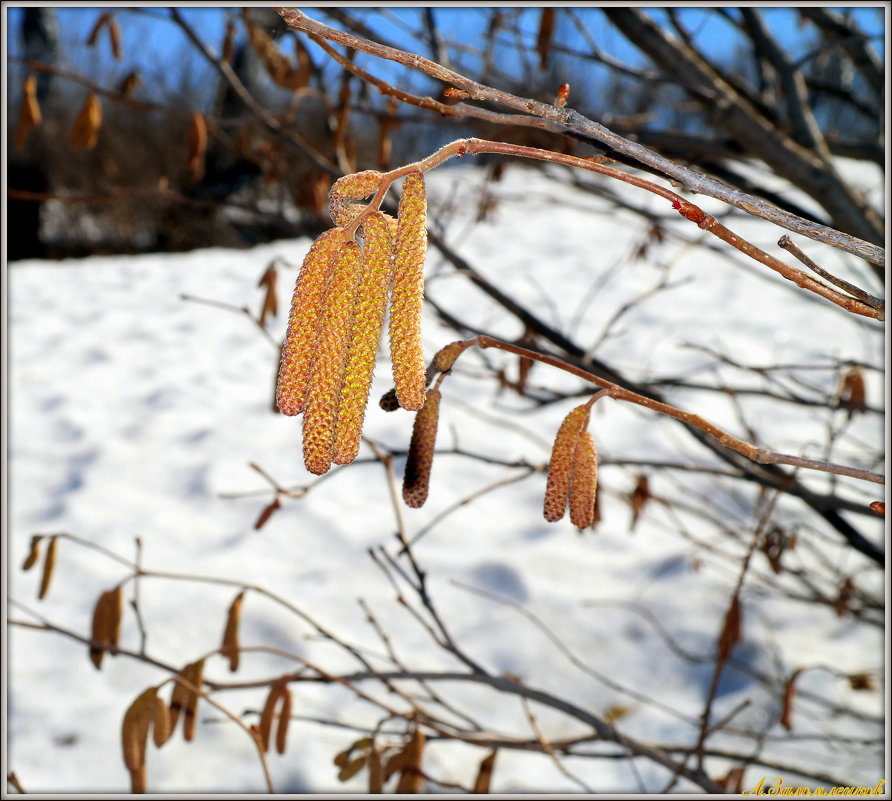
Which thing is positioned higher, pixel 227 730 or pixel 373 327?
pixel 373 327

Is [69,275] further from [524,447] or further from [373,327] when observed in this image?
[373,327]

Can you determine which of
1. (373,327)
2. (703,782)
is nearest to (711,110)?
(703,782)

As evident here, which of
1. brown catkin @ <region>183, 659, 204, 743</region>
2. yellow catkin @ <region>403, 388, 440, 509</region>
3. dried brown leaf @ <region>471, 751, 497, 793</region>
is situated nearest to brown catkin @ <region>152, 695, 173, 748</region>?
brown catkin @ <region>183, 659, 204, 743</region>

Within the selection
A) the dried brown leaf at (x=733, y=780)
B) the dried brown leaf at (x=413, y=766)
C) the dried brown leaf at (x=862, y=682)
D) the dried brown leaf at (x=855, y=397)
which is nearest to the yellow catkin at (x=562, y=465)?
the dried brown leaf at (x=413, y=766)

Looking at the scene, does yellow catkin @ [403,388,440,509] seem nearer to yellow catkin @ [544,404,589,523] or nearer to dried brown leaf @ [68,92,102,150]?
yellow catkin @ [544,404,589,523]

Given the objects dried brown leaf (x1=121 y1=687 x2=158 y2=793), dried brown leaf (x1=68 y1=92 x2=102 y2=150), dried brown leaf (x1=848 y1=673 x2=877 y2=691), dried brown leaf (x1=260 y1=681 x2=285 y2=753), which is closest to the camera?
dried brown leaf (x1=121 y1=687 x2=158 y2=793)
